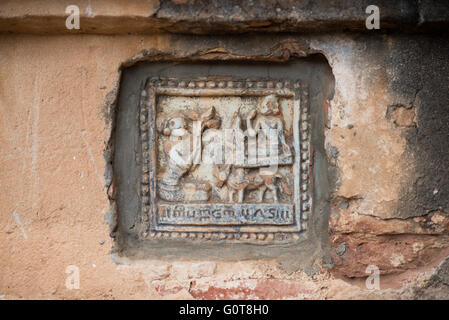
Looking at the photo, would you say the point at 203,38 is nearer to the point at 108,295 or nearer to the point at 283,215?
the point at 283,215

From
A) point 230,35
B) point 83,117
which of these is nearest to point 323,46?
point 230,35

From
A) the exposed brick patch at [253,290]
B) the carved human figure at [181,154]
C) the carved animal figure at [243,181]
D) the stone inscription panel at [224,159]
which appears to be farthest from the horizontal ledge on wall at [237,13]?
the exposed brick patch at [253,290]

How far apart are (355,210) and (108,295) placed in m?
1.20

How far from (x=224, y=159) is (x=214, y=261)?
491mm

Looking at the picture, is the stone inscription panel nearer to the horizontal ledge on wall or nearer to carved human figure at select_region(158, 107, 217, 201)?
carved human figure at select_region(158, 107, 217, 201)

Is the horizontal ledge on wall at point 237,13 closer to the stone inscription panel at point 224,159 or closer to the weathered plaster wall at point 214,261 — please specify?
the weathered plaster wall at point 214,261

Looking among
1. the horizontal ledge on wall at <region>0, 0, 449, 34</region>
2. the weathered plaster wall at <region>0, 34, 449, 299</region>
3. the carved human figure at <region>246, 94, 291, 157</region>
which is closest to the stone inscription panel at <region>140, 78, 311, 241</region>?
the carved human figure at <region>246, 94, 291, 157</region>

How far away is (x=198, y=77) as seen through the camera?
6.70 ft

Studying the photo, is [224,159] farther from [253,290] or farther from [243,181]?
[253,290]

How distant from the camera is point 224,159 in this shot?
2076mm

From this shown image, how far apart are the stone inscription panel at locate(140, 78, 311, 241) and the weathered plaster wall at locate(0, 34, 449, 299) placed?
0.50ft

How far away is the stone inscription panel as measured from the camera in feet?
6.71

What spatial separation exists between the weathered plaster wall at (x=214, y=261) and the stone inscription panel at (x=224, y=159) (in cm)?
15

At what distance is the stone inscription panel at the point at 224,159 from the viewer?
2.04 meters
